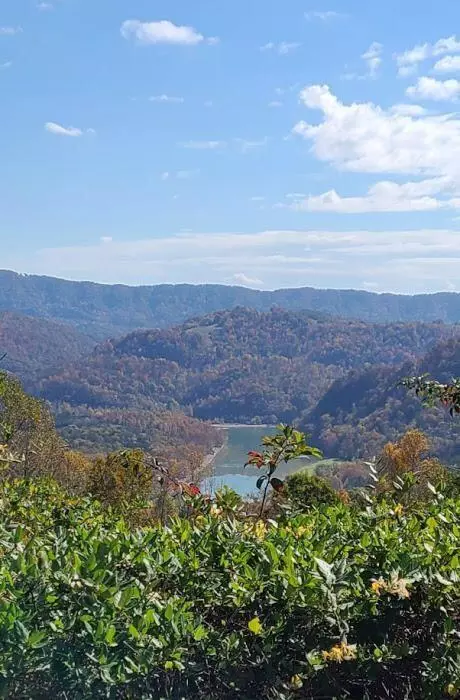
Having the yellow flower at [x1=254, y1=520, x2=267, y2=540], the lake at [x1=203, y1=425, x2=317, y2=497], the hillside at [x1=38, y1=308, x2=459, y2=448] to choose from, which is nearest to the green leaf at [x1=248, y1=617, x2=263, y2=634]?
the yellow flower at [x1=254, y1=520, x2=267, y2=540]

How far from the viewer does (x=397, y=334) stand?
17325 centimetres

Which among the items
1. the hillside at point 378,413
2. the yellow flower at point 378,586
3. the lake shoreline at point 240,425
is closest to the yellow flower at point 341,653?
the yellow flower at point 378,586

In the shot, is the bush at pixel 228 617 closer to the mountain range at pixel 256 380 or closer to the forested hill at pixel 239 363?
the mountain range at pixel 256 380

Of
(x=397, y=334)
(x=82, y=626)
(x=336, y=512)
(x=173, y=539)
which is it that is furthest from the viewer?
(x=397, y=334)

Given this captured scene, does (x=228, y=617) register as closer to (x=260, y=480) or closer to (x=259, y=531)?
(x=259, y=531)

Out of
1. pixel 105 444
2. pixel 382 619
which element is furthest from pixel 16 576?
pixel 105 444

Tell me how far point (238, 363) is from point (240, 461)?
238 feet

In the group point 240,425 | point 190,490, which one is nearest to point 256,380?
point 240,425

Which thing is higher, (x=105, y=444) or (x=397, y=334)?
(x=397, y=334)

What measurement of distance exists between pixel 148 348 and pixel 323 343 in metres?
45.3

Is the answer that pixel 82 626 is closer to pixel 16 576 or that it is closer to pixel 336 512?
pixel 16 576

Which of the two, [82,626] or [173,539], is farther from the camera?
[173,539]

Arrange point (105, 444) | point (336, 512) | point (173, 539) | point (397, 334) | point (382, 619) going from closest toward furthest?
point (382, 619)
point (173, 539)
point (336, 512)
point (105, 444)
point (397, 334)

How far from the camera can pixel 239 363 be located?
538 feet
